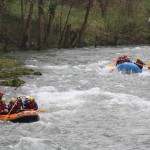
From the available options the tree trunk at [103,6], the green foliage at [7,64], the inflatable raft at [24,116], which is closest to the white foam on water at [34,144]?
the inflatable raft at [24,116]

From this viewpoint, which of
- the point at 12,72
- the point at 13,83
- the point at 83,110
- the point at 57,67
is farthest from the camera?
the point at 57,67

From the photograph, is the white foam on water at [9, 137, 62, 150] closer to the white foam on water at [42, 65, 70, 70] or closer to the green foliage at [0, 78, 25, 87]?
the green foliage at [0, 78, 25, 87]

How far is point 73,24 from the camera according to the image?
47688 mm

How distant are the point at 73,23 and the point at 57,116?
98.7 feet

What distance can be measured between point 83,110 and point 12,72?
9660 mm

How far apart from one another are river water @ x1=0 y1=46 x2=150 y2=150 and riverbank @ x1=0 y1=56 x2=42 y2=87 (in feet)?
2.15

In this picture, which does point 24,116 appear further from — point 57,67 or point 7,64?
point 57,67

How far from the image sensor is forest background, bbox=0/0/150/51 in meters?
41.1

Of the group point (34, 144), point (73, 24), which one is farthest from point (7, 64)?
point (73, 24)

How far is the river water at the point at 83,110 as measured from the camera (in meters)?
15.7

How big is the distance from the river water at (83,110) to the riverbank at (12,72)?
0.66 m

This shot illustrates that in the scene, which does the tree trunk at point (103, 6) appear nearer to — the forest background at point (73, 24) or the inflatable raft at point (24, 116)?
the forest background at point (73, 24)

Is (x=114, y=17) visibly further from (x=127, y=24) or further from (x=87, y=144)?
(x=87, y=144)

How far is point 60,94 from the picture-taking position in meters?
22.7
